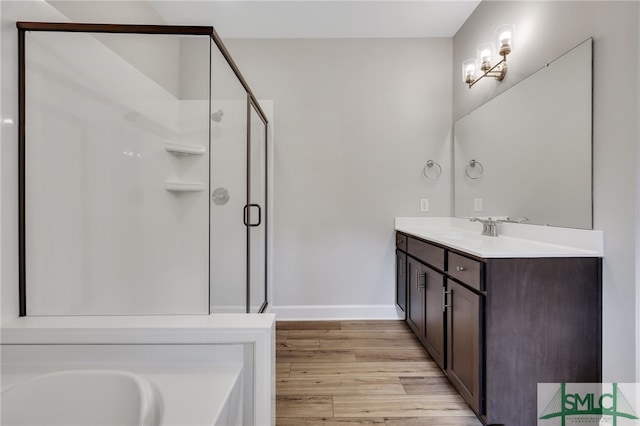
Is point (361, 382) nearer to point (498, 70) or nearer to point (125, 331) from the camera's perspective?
point (125, 331)

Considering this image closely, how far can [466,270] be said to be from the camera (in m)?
1.51

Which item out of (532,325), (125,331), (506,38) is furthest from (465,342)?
(506,38)

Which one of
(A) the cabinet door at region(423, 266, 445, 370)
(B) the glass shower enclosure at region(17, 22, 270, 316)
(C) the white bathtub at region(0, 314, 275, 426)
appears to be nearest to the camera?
(C) the white bathtub at region(0, 314, 275, 426)

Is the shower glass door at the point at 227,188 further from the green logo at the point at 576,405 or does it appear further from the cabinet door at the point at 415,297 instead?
the green logo at the point at 576,405

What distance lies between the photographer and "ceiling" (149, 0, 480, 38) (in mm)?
2330

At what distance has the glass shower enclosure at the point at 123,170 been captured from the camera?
1173mm

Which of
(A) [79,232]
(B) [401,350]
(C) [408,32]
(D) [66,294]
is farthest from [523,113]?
(D) [66,294]

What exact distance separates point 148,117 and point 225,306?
1050 mm

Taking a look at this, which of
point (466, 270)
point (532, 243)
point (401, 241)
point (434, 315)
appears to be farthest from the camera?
point (401, 241)

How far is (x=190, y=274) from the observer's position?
4.54ft

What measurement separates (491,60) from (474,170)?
0.79 m

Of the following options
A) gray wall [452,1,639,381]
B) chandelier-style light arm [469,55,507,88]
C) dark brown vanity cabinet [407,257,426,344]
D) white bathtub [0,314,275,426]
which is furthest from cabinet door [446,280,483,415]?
chandelier-style light arm [469,55,507,88]

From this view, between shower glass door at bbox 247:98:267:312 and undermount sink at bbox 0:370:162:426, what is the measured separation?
3.81 feet

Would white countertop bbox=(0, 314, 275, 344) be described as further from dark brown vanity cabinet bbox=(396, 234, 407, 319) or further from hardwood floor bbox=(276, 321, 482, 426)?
dark brown vanity cabinet bbox=(396, 234, 407, 319)
